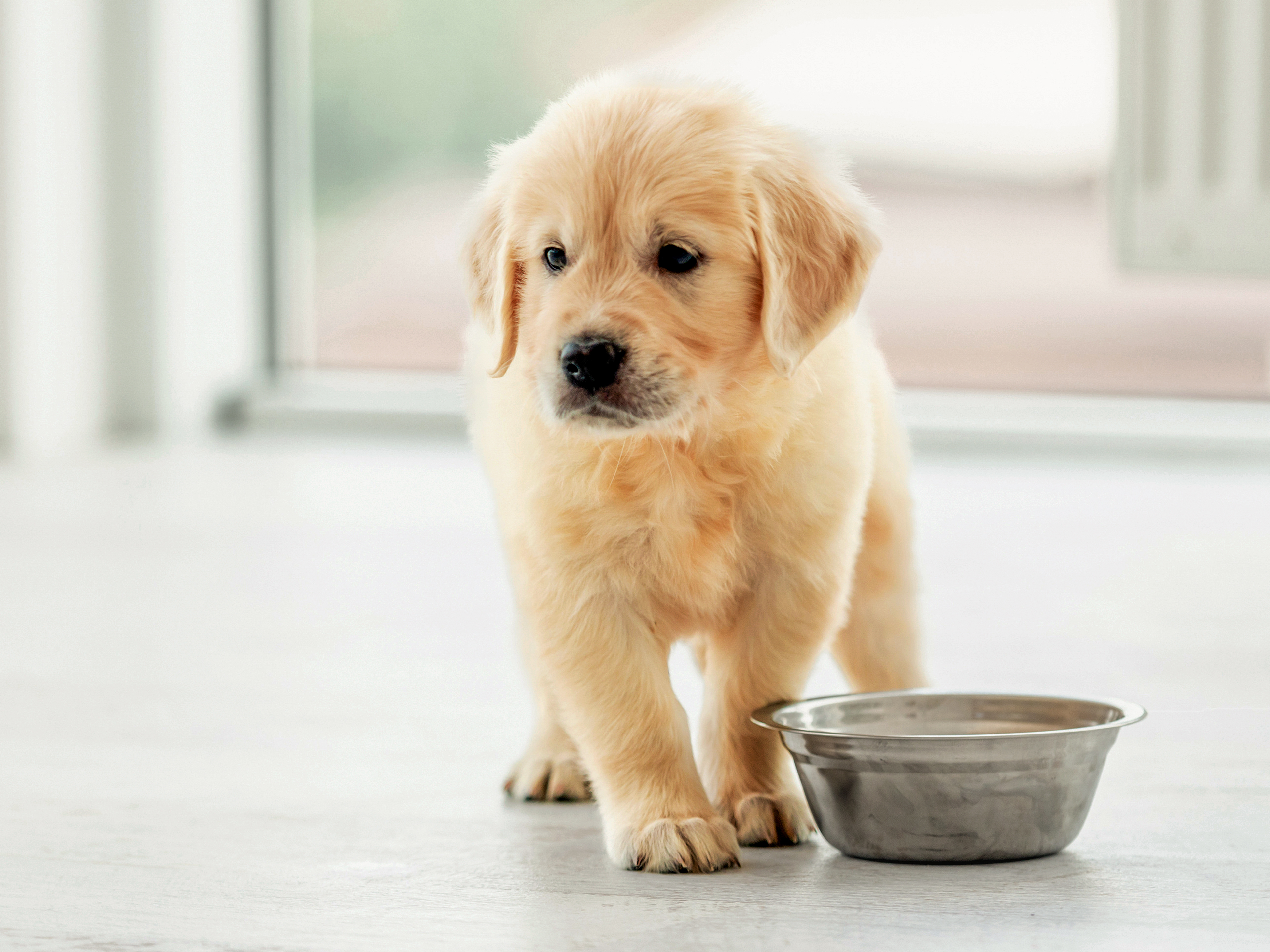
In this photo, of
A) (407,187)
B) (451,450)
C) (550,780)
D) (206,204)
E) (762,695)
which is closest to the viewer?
(762,695)

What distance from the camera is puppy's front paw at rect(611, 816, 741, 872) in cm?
184

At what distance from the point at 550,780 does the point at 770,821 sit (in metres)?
0.37

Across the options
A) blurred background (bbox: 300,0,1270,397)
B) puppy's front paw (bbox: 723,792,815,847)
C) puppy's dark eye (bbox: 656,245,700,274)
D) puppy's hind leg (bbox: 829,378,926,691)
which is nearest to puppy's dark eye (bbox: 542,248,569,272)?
puppy's dark eye (bbox: 656,245,700,274)

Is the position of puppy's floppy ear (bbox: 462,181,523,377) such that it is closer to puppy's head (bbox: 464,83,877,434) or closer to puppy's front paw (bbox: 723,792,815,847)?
puppy's head (bbox: 464,83,877,434)

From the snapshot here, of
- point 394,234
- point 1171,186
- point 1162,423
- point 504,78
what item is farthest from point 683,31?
point 1171,186

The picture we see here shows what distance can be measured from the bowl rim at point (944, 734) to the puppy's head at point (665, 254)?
0.37m

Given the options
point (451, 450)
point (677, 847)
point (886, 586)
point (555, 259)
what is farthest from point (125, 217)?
point (677, 847)

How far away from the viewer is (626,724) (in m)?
1.91

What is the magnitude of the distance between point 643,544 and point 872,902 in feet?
1.52

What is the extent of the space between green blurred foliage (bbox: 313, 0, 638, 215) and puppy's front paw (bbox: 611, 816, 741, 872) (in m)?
6.05

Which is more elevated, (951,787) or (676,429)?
(676,429)

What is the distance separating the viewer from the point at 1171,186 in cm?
464

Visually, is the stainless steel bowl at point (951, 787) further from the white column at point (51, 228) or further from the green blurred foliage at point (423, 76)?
the green blurred foliage at point (423, 76)

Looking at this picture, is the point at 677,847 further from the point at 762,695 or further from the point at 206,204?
the point at 206,204
